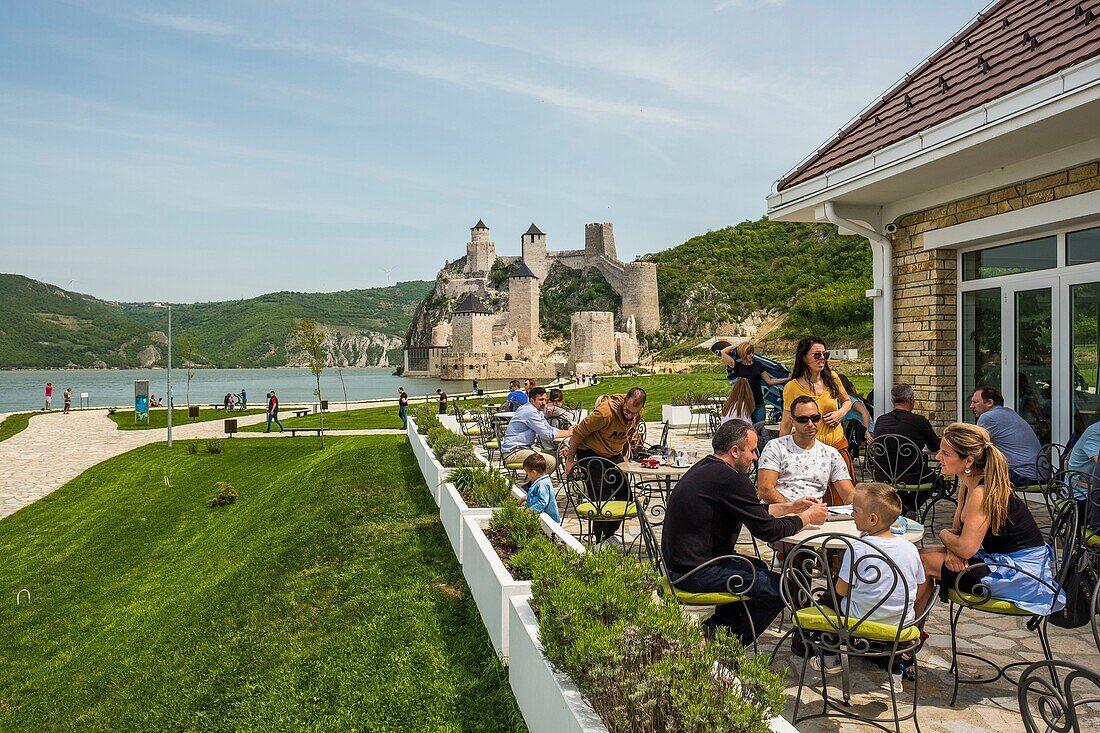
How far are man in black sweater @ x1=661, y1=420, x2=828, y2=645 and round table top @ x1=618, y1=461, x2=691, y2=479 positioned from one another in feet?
7.43

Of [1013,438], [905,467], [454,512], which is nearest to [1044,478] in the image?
[1013,438]

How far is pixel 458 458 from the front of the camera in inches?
350

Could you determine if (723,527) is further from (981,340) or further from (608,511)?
(981,340)

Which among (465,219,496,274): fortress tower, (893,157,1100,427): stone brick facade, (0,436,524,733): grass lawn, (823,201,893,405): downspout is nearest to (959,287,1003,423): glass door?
(893,157,1100,427): stone brick facade

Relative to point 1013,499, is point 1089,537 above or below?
below

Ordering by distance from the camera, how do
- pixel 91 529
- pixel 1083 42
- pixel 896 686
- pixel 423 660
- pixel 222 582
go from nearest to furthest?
pixel 896 686 < pixel 423 660 < pixel 1083 42 < pixel 222 582 < pixel 91 529

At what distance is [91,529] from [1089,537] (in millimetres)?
14264

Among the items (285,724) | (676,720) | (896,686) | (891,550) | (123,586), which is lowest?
(123,586)

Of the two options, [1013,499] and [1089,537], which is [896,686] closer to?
[1013,499]

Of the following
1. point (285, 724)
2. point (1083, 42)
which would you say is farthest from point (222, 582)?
point (1083, 42)

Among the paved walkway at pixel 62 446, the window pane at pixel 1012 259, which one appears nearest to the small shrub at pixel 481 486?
the window pane at pixel 1012 259

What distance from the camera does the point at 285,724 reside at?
4.74 m

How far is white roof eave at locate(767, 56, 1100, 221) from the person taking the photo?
540 cm

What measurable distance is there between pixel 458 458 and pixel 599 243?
90.0m
